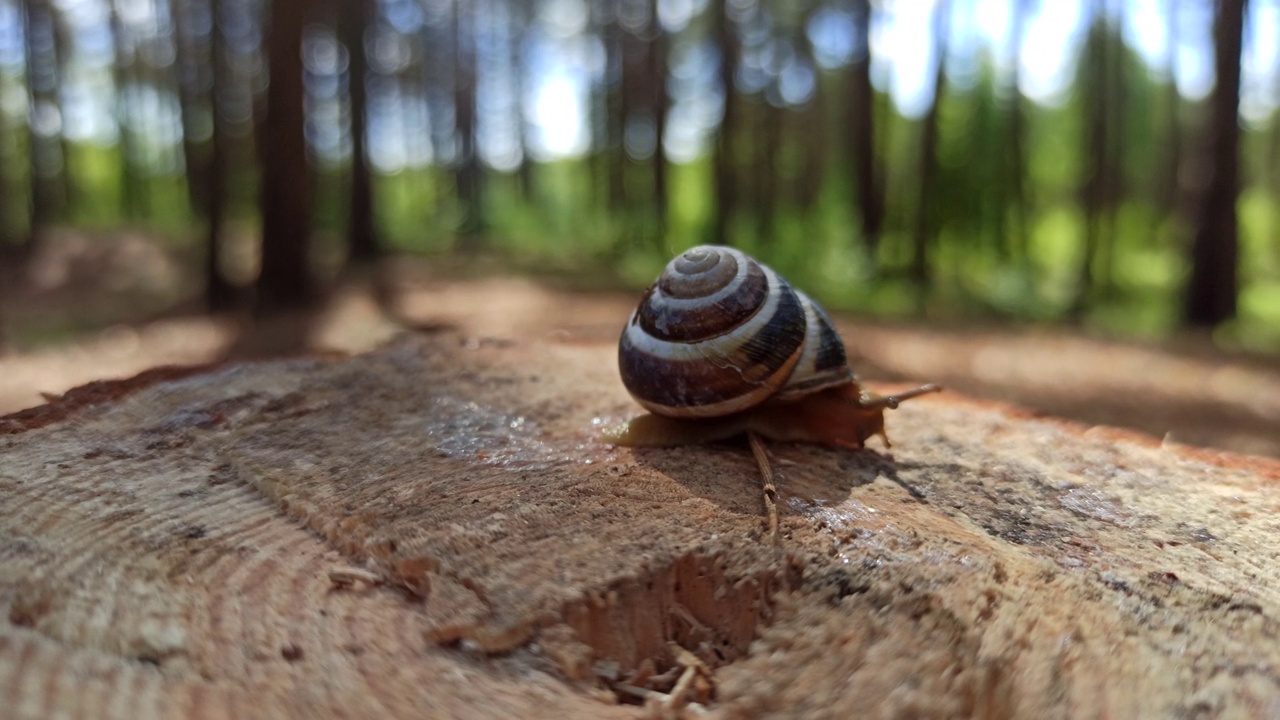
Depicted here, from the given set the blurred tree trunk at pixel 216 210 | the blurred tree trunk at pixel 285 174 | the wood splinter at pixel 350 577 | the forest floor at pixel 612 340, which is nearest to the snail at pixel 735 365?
the wood splinter at pixel 350 577

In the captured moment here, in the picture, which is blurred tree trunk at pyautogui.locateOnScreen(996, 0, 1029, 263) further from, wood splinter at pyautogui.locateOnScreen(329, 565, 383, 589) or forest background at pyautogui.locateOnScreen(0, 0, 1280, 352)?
wood splinter at pyautogui.locateOnScreen(329, 565, 383, 589)

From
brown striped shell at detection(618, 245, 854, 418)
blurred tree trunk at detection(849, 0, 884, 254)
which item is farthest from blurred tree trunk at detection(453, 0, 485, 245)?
brown striped shell at detection(618, 245, 854, 418)

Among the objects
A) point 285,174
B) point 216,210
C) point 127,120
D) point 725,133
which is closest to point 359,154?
point 216,210

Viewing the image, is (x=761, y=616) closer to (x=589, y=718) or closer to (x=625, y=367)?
(x=589, y=718)

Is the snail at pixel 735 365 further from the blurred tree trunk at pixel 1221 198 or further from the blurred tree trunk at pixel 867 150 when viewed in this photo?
the blurred tree trunk at pixel 867 150

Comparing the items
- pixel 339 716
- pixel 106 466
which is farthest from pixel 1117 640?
pixel 106 466
